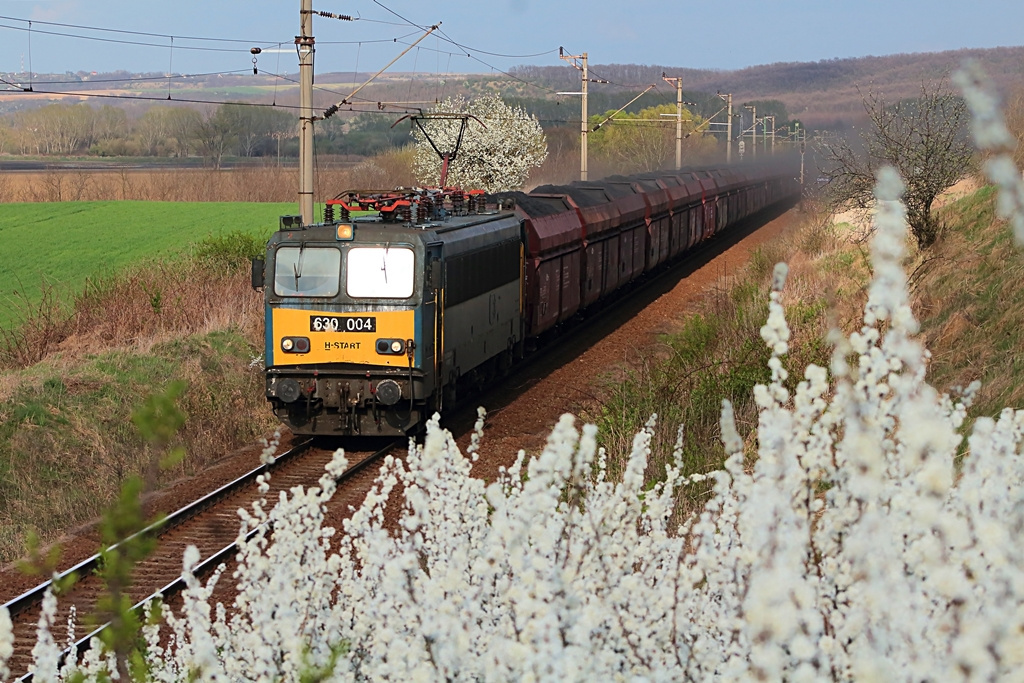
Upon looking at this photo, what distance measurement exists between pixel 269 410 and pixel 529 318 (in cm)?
436

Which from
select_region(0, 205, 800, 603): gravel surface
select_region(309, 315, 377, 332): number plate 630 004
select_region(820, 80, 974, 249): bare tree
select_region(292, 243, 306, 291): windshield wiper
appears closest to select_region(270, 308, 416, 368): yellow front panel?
select_region(309, 315, 377, 332): number plate 630 004

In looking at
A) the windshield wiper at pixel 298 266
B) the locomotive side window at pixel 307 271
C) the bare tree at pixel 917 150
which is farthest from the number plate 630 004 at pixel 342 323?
the bare tree at pixel 917 150

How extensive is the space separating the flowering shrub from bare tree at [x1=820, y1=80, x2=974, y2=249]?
57.6 feet

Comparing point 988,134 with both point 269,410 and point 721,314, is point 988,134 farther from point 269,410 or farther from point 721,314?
point 721,314

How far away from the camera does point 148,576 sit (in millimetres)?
9883

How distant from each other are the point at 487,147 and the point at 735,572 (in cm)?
6619

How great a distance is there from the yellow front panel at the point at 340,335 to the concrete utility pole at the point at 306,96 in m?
4.54

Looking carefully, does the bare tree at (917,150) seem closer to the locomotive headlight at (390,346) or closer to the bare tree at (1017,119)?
the bare tree at (1017,119)

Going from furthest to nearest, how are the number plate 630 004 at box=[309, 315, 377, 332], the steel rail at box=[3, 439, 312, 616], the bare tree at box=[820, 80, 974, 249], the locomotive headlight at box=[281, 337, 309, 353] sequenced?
1. the bare tree at box=[820, 80, 974, 249]
2. the locomotive headlight at box=[281, 337, 309, 353]
3. the number plate 630 004 at box=[309, 315, 377, 332]
4. the steel rail at box=[3, 439, 312, 616]

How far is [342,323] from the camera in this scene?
1336 cm

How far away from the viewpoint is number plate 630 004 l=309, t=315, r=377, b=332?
13.3 metres

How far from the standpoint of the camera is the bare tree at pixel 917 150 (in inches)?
837

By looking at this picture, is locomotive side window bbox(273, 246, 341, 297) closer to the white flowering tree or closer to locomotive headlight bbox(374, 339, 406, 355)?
locomotive headlight bbox(374, 339, 406, 355)

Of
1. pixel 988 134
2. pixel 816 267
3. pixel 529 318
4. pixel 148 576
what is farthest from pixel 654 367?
pixel 988 134
